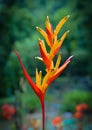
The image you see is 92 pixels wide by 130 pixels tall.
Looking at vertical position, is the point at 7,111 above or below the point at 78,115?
above

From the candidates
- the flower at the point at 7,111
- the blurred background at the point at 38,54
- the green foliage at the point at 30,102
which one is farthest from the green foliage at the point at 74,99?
the flower at the point at 7,111

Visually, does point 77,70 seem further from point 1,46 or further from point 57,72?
point 57,72

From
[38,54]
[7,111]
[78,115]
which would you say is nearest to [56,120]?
[78,115]

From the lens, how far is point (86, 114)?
101 inches

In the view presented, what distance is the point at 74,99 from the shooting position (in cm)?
253

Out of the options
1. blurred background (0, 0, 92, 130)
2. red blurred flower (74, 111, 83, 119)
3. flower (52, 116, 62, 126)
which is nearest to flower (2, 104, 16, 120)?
blurred background (0, 0, 92, 130)

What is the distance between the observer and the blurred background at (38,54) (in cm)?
255

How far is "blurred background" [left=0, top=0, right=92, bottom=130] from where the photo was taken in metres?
2.55

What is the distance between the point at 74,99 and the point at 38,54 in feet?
1.41

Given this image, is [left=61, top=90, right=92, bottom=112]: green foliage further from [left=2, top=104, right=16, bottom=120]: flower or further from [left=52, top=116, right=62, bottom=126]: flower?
[left=2, top=104, right=16, bottom=120]: flower

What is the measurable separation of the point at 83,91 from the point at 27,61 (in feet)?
1.57

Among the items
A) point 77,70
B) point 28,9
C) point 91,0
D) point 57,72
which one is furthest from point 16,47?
point 57,72

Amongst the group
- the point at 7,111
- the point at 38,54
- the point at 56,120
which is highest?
the point at 38,54

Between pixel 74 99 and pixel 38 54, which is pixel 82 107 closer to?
pixel 74 99
